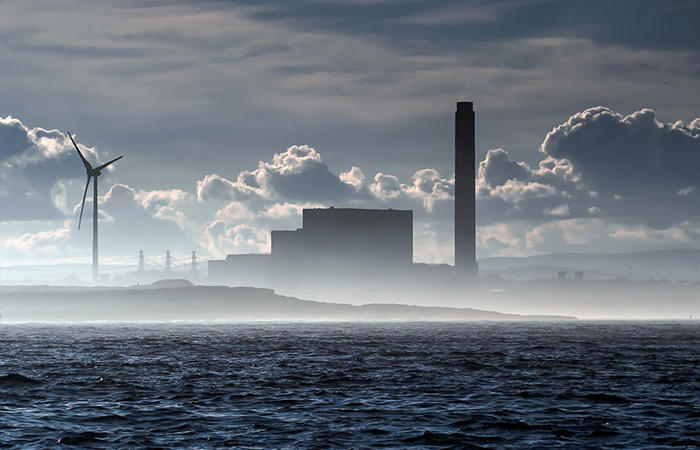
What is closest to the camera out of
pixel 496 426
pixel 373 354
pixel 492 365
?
pixel 496 426

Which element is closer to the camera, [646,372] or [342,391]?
[342,391]

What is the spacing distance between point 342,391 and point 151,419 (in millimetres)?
16813

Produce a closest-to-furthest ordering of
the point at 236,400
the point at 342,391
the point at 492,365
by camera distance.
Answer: the point at 236,400
the point at 342,391
the point at 492,365

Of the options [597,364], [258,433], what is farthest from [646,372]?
[258,433]

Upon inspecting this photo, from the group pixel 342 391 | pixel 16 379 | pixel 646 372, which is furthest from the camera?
pixel 646 372

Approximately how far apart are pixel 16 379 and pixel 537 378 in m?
39.5

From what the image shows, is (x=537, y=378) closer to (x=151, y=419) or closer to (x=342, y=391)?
(x=342, y=391)

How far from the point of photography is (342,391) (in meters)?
62.5

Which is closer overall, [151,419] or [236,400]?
[151,419]

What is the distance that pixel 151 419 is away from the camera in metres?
48.7

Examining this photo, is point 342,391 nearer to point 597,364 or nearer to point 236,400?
point 236,400

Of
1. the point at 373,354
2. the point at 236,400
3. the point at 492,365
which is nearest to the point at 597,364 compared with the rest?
the point at 492,365

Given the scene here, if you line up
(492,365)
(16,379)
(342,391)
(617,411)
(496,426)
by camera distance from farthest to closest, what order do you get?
(492,365) < (16,379) < (342,391) < (617,411) < (496,426)

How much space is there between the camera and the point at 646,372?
8044cm
